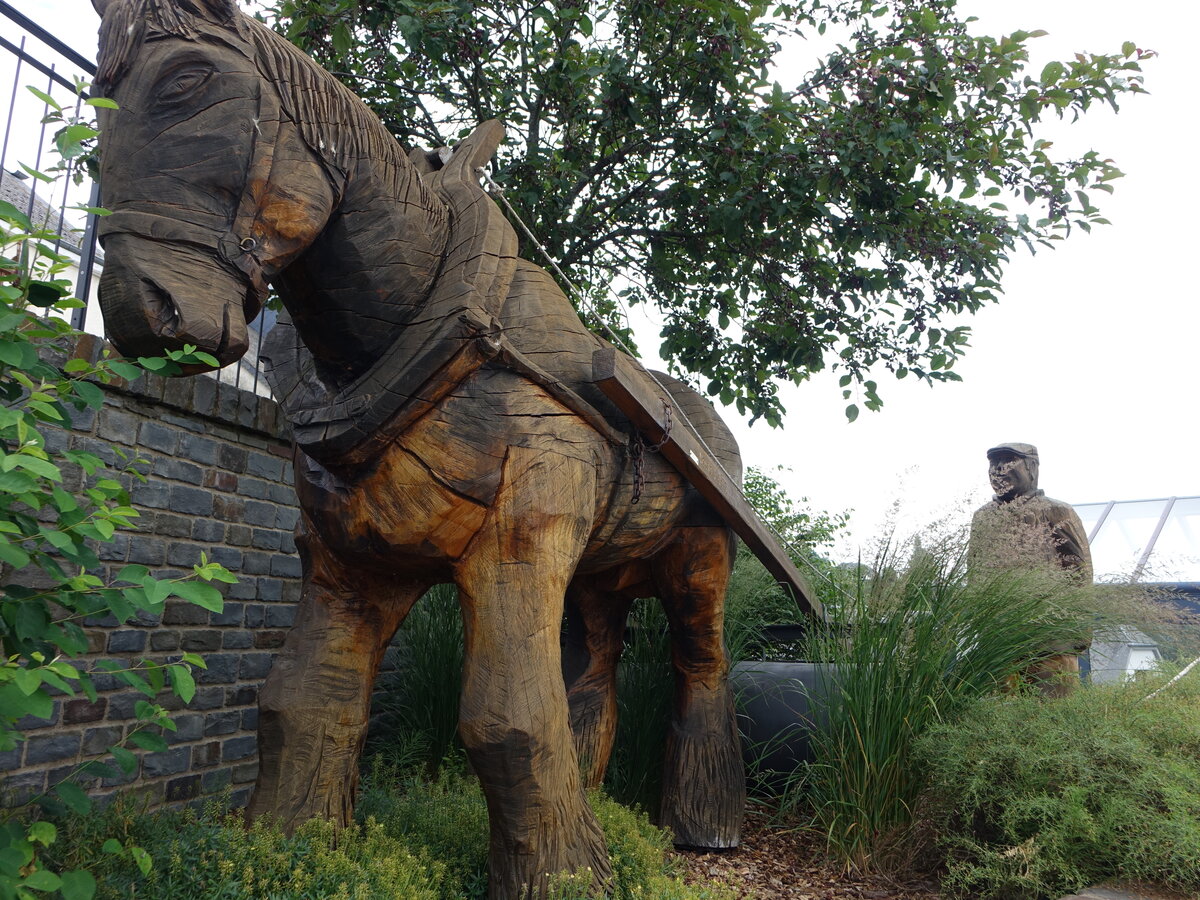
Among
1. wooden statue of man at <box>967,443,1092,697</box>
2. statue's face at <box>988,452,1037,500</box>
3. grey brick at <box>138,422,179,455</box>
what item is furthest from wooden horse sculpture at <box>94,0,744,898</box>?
statue's face at <box>988,452,1037,500</box>

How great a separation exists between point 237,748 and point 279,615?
1.90 ft

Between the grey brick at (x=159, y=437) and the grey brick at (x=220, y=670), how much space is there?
2.80 ft

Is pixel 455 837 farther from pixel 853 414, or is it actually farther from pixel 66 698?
pixel 853 414

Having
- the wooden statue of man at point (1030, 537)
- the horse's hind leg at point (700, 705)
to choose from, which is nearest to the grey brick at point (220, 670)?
the horse's hind leg at point (700, 705)

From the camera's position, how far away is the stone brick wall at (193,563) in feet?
10.5

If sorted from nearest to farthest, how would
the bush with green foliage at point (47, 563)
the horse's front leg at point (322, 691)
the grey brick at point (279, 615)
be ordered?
1. the bush with green foliage at point (47, 563)
2. the horse's front leg at point (322, 691)
3. the grey brick at point (279, 615)

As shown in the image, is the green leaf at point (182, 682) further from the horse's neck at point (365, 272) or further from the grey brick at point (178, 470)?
the grey brick at point (178, 470)

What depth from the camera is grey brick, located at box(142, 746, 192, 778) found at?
3.44 metres

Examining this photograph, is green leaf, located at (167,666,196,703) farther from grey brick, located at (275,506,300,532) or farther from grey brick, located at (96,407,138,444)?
grey brick, located at (275,506,300,532)

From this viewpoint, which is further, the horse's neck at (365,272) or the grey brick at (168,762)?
the grey brick at (168,762)

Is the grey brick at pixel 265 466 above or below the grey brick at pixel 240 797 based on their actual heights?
above

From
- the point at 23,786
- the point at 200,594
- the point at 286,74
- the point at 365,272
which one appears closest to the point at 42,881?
the point at 200,594

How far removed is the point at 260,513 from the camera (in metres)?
4.09

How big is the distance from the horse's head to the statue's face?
462 cm
